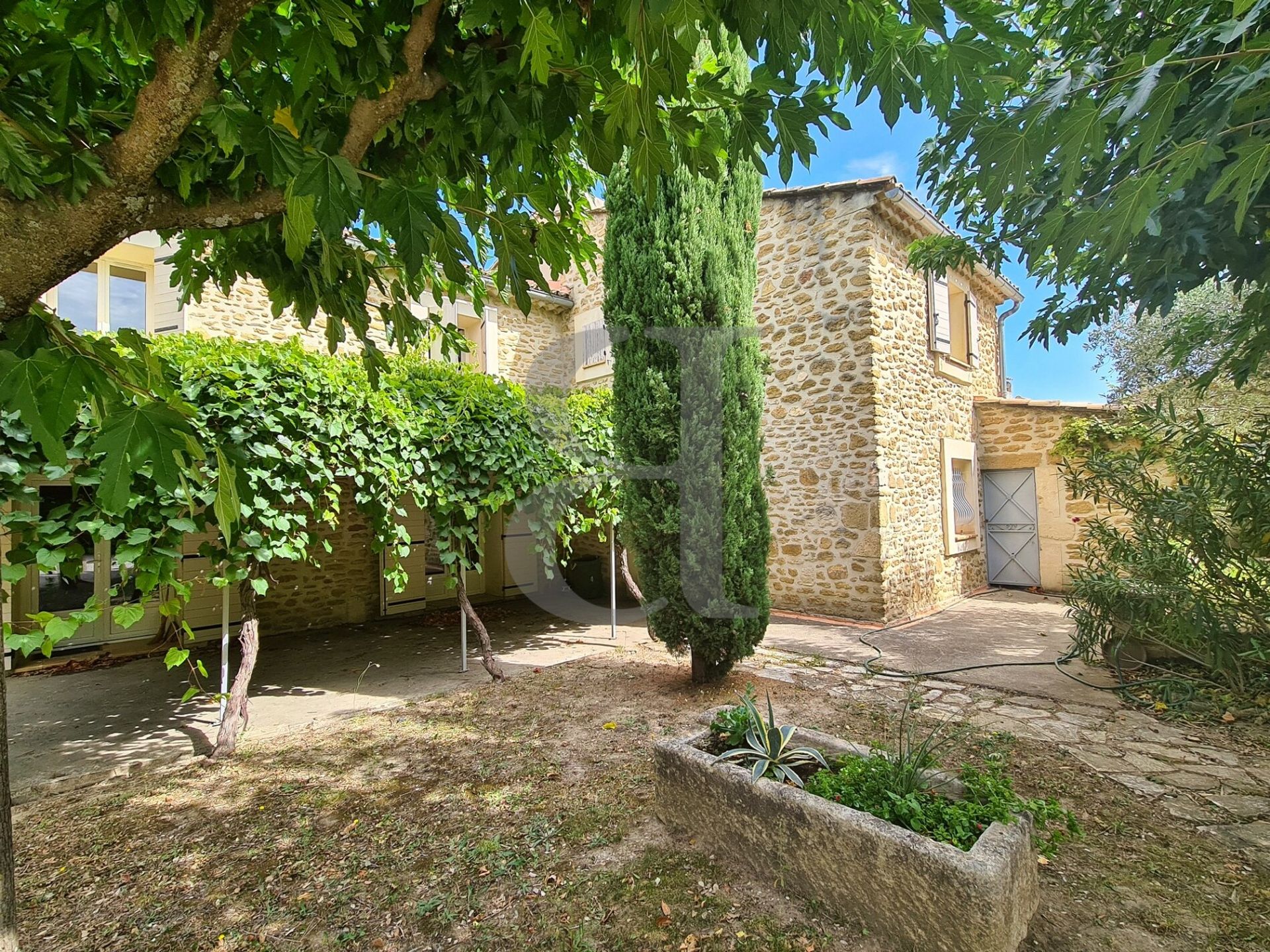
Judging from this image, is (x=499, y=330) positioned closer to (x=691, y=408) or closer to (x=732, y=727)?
(x=691, y=408)

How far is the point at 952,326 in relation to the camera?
8664 mm

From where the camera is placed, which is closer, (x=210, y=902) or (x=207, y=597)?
(x=210, y=902)

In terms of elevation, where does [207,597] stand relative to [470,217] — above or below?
below

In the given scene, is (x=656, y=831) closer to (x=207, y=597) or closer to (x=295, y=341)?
(x=295, y=341)

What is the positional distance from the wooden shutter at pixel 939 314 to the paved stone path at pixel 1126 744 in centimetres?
513

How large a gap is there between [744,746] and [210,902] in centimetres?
236

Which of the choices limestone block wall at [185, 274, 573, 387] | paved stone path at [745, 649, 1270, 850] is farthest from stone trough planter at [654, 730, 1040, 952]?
limestone block wall at [185, 274, 573, 387]

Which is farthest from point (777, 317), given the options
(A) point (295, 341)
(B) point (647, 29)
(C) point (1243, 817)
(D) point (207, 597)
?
(D) point (207, 597)

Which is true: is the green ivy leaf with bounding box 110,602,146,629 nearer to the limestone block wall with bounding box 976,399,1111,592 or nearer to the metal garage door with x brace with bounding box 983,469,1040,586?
the limestone block wall with bounding box 976,399,1111,592

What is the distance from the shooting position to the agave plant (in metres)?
2.34

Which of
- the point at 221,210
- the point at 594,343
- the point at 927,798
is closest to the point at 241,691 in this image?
the point at 221,210

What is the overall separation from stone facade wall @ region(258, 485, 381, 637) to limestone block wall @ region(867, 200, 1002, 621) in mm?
7008

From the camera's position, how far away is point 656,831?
261 cm

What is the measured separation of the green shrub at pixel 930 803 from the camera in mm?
1933
